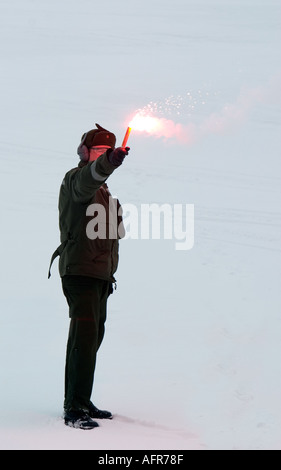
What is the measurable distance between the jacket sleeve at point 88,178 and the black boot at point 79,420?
4.29 feet

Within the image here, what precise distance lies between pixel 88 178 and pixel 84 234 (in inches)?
16.7

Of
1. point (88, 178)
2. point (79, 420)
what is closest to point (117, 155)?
point (88, 178)

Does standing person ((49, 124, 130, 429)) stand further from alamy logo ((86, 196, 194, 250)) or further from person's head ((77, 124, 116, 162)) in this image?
alamy logo ((86, 196, 194, 250))

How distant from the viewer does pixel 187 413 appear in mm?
6488

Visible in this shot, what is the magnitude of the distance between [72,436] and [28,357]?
2617mm

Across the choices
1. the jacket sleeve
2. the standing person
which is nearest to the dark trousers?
the standing person

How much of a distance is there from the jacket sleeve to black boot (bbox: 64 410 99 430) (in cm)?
131

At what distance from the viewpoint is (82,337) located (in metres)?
5.98

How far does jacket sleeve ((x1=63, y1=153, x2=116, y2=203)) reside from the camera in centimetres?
559

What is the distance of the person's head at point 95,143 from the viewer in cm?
611

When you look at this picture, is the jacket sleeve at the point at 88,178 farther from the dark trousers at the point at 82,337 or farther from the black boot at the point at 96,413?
the black boot at the point at 96,413

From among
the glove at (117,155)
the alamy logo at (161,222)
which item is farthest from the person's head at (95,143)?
the alamy logo at (161,222)

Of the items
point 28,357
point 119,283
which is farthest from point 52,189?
point 28,357

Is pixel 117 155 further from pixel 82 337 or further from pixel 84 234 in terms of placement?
pixel 82 337
